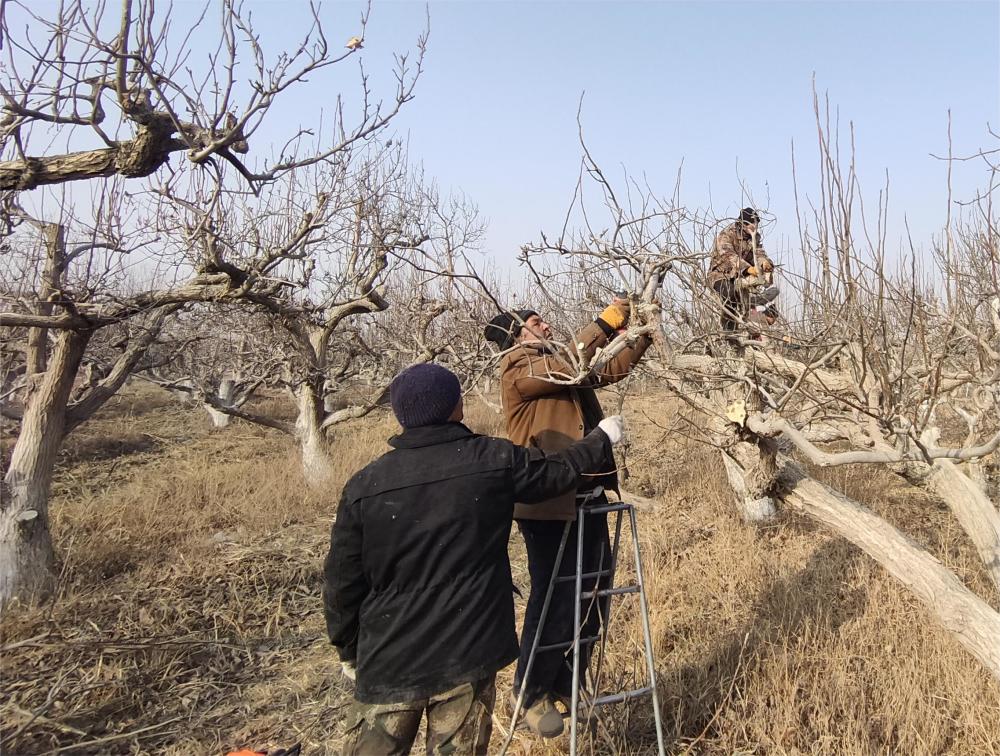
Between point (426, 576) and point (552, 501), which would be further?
point (552, 501)

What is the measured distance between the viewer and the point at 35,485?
4230 millimetres

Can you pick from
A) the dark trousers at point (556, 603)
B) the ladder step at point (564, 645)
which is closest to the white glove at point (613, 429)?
the dark trousers at point (556, 603)

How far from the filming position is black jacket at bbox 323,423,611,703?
72.6 inches

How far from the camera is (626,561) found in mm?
4840

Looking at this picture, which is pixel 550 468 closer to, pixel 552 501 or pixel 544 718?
pixel 552 501

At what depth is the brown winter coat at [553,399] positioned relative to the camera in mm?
2457

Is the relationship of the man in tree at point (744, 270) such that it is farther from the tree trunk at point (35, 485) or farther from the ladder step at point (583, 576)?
the tree trunk at point (35, 485)

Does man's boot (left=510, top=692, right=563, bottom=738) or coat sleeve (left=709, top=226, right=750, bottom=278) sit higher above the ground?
coat sleeve (left=709, top=226, right=750, bottom=278)

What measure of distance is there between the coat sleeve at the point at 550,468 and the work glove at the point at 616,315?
1.95 feet

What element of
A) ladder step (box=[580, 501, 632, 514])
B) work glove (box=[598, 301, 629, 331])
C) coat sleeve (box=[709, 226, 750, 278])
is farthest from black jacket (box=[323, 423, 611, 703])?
coat sleeve (box=[709, 226, 750, 278])

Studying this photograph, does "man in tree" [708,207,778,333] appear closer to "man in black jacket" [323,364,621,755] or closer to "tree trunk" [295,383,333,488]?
"man in black jacket" [323,364,621,755]

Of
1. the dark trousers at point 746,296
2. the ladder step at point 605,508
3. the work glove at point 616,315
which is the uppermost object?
the dark trousers at point 746,296

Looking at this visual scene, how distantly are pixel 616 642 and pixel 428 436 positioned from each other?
207cm

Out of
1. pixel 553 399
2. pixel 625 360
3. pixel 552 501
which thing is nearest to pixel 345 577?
pixel 552 501
